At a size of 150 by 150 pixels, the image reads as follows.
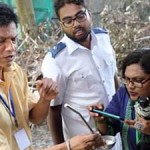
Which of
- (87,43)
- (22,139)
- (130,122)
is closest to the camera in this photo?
(130,122)

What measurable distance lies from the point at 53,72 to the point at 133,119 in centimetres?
54

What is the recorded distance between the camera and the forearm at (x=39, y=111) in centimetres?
193

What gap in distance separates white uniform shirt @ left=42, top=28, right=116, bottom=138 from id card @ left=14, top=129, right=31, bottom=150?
1.21 feet

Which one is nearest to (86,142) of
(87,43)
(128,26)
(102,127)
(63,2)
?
(102,127)

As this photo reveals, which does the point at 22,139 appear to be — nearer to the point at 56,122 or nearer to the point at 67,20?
the point at 56,122

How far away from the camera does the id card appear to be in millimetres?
1785

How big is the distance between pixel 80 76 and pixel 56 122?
32cm

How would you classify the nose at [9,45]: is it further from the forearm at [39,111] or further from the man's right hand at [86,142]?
the man's right hand at [86,142]

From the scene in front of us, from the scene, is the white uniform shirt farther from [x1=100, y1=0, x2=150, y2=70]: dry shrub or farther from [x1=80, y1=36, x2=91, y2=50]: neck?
[x1=100, y1=0, x2=150, y2=70]: dry shrub

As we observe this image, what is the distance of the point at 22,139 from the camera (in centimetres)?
180

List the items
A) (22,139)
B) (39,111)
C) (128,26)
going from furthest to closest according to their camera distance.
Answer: (128,26)
(39,111)
(22,139)

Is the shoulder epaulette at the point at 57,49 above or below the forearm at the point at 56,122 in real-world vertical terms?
above

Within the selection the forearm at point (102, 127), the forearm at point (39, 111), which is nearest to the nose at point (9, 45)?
the forearm at point (39, 111)

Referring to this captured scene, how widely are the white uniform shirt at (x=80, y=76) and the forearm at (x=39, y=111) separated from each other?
7.4 inches
